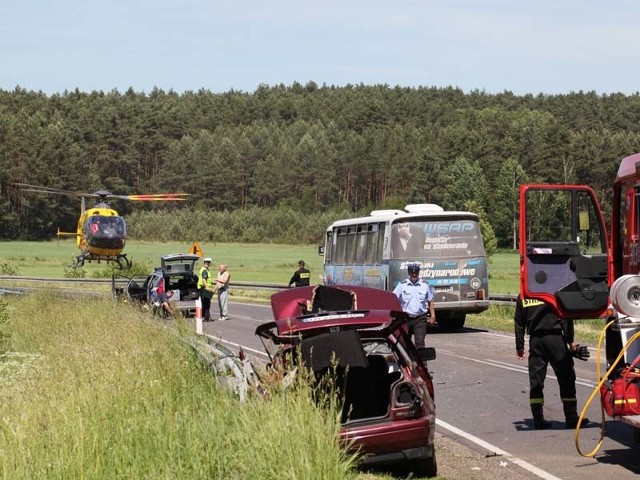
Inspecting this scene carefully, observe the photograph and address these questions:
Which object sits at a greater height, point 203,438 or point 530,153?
point 530,153

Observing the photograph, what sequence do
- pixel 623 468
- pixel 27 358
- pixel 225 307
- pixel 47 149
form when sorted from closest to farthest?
1. pixel 623 468
2. pixel 27 358
3. pixel 225 307
4. pixel 47 149

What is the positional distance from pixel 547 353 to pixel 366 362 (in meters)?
3.46

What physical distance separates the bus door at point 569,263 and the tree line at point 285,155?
3262 inches

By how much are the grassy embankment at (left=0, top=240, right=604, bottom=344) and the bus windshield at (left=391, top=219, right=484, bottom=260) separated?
250 cm

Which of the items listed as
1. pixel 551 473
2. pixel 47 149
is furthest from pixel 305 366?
pixel 47 149

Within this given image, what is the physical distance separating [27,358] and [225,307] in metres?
15.9

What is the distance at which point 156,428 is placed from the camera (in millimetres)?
8086

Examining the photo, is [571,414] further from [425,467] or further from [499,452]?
[425,467]

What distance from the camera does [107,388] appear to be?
9.74 m

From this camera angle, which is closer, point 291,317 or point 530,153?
point 291,317

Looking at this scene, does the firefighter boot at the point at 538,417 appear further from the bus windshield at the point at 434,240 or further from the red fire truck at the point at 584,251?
the bus windshield at the point at 434,240

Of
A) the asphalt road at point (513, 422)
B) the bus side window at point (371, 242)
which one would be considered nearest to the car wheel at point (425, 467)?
the asphalt road at point (513, 422)

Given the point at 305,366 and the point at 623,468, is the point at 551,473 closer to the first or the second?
the point at 623,468

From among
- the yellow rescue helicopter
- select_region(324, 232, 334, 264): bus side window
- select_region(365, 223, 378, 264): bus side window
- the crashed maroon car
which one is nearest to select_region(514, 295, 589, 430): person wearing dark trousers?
the crashed maroon car
